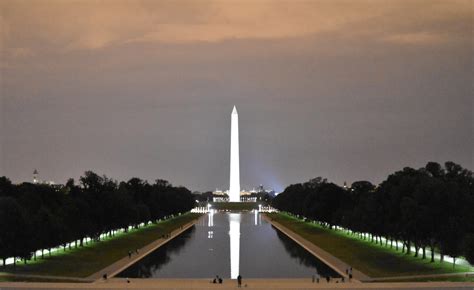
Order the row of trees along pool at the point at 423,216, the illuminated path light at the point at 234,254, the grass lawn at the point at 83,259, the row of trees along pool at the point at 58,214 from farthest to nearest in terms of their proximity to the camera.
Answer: the row of trees along pool at the point at 423,216, the illuminated path light at the point at 234,254, the row of trees along pool at the point at 58,214, the grass lawn at the point at 83,259

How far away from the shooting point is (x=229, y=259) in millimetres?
58469

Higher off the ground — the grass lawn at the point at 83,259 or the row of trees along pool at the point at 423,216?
the row of trees along pool at the point at 423,216

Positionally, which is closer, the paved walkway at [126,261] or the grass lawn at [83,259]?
the paved walkway at [126,261]

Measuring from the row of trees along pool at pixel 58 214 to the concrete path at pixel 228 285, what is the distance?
8.16 metres

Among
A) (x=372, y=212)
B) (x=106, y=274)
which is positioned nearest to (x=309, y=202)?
(x=372, y=212)

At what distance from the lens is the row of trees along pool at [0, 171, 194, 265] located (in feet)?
161

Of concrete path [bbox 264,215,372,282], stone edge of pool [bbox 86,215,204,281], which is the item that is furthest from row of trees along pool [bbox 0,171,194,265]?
concrete path [bbox 264,215,372,282]

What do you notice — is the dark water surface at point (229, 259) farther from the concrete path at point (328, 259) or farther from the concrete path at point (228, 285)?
the concrete path at point (228, 285)

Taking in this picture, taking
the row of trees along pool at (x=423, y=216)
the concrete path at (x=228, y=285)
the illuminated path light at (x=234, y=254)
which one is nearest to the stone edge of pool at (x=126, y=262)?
the concrete path at (x=228, y=285)

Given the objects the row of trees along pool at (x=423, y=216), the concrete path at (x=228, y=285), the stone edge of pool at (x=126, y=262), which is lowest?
the concrete path at (x=228, y=285)

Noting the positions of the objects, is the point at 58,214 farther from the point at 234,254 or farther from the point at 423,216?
the point at 423,216

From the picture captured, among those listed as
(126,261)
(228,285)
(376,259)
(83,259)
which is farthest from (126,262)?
(376,259)

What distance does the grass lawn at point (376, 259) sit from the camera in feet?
156

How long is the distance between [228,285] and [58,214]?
24637mm
